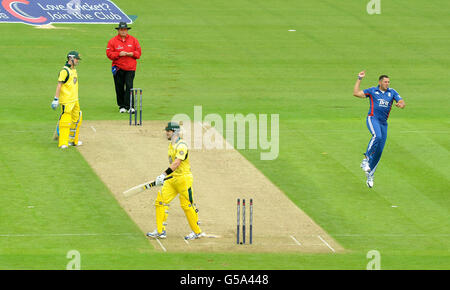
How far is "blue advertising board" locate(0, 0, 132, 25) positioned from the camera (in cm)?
4762

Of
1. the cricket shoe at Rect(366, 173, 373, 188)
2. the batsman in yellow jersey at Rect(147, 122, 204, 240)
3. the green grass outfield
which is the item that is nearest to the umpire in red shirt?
the green grass outfield

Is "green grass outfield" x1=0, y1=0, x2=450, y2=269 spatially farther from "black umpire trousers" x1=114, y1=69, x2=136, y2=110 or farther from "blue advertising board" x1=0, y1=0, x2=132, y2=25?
"blue advertising board" x1=0, y1=0, x2=132, y2=25

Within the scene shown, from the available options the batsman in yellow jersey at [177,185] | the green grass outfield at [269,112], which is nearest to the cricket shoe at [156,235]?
the batsman in yellow jersey at [177,185]

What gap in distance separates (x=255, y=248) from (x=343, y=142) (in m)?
9.84

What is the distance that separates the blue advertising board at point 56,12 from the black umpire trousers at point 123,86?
14.7 m

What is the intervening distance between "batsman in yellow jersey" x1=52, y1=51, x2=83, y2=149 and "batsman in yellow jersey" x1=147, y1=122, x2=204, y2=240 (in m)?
7.58

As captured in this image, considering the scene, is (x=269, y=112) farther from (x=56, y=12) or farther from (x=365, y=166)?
(x=56, y=12)

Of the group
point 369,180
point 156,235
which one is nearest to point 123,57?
point 369,180

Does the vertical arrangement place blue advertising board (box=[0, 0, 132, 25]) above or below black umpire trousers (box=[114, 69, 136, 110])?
above

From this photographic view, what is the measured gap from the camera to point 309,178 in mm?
26625

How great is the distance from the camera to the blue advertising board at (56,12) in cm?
4762

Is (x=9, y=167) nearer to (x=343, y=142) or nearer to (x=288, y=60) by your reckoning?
(x=343, y=142)

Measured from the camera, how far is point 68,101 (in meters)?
28.5

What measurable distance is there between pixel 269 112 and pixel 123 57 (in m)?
5.08
